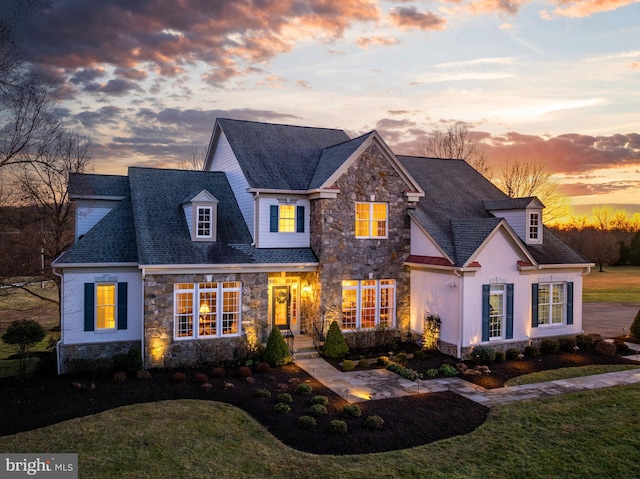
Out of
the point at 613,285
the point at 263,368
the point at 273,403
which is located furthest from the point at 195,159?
the point at 613,285

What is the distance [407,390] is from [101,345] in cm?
1112

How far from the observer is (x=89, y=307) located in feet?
56.0

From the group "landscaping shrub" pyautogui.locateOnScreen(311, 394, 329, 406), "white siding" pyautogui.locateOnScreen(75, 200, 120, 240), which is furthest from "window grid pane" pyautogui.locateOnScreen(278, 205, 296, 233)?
"landscaping shrub" pyautogui.locateOnScreen(311, 394, 329, 406)

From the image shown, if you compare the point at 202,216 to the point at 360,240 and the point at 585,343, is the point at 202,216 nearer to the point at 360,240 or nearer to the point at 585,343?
the point at 360,240

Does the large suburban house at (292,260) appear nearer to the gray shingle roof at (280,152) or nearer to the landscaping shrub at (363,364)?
the gray shingle roof at (280,152)

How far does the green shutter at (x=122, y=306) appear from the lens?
1747 centimetres

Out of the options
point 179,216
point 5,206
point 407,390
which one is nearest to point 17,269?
point 5,206

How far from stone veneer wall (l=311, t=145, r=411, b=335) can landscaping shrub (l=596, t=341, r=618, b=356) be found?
27.3 ft

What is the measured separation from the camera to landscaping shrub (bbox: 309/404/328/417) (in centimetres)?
1264

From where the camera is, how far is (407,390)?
1502 centimetres

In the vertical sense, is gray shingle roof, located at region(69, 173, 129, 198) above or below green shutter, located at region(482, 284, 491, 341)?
above

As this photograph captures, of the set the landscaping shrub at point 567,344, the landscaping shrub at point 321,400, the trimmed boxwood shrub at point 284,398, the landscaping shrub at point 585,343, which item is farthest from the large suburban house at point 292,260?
the landscaping shrub at point 321,400

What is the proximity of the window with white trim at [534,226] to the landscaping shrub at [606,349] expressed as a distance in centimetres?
540

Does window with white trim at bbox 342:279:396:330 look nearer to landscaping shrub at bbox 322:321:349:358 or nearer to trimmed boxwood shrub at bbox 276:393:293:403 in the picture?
landscaping shrub at bbox 322:321:349:358
